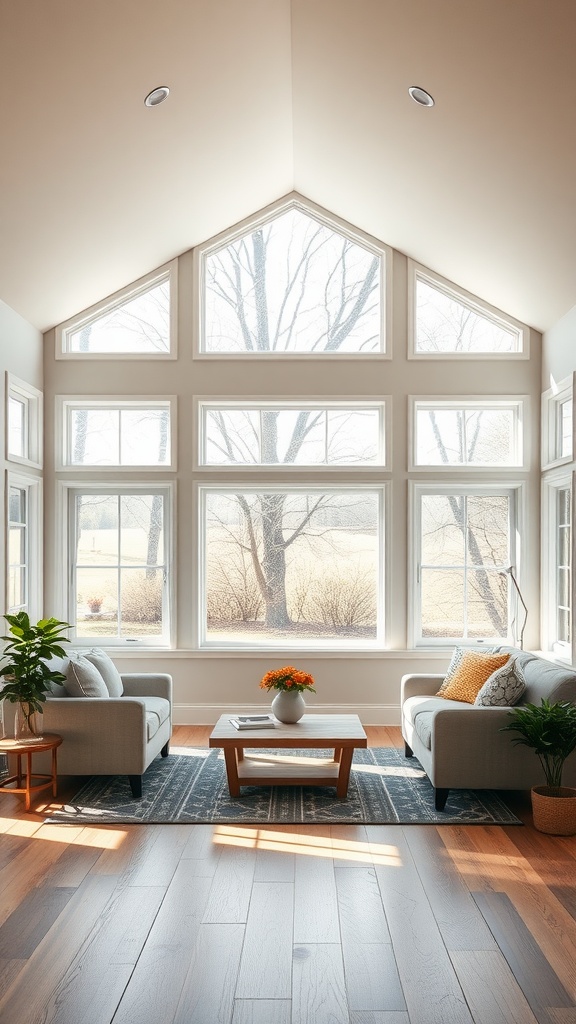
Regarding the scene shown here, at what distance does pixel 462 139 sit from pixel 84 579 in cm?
433

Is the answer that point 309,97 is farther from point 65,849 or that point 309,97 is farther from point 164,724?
point 65,849

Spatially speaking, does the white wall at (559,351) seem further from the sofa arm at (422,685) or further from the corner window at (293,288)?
the sofa arm at (422,685)

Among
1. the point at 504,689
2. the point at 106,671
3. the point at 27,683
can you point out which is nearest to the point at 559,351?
the point at 504,689

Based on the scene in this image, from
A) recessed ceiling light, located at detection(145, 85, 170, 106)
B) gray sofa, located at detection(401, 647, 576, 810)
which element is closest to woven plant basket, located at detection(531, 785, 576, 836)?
gray sofa, located at detection(401, 647, 576, 810)

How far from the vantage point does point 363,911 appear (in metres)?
3.42

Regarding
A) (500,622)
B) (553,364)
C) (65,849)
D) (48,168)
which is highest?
(48,168)

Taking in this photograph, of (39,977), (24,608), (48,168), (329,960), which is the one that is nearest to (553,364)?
(48,168)

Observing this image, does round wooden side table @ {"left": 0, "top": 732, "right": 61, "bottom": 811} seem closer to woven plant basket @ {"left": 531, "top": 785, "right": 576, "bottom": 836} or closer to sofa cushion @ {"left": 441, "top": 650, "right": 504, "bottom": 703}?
sofa cushion @ {"left": 441, "top": 650, "right": 504, "bottom": 703}

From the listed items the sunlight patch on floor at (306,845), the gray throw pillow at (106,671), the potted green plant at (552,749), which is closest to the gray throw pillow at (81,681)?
the gray throw pillow at (106,671)

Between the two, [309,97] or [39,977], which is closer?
[39,977]

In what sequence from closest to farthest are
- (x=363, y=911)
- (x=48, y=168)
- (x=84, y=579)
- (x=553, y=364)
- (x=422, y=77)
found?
1. (x=363, y=911)
2. (x=422, y=77)
3. (x=48, y=168)
4. (x=553, y=364)
5. (x=84, y=579)

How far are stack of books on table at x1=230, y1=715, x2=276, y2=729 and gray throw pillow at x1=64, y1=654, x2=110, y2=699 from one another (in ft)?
2.75

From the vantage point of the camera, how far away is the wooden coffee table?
486 cm

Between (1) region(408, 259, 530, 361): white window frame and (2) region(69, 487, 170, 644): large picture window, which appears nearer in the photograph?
(1) region(408, 259, 530, 361): white window frame
